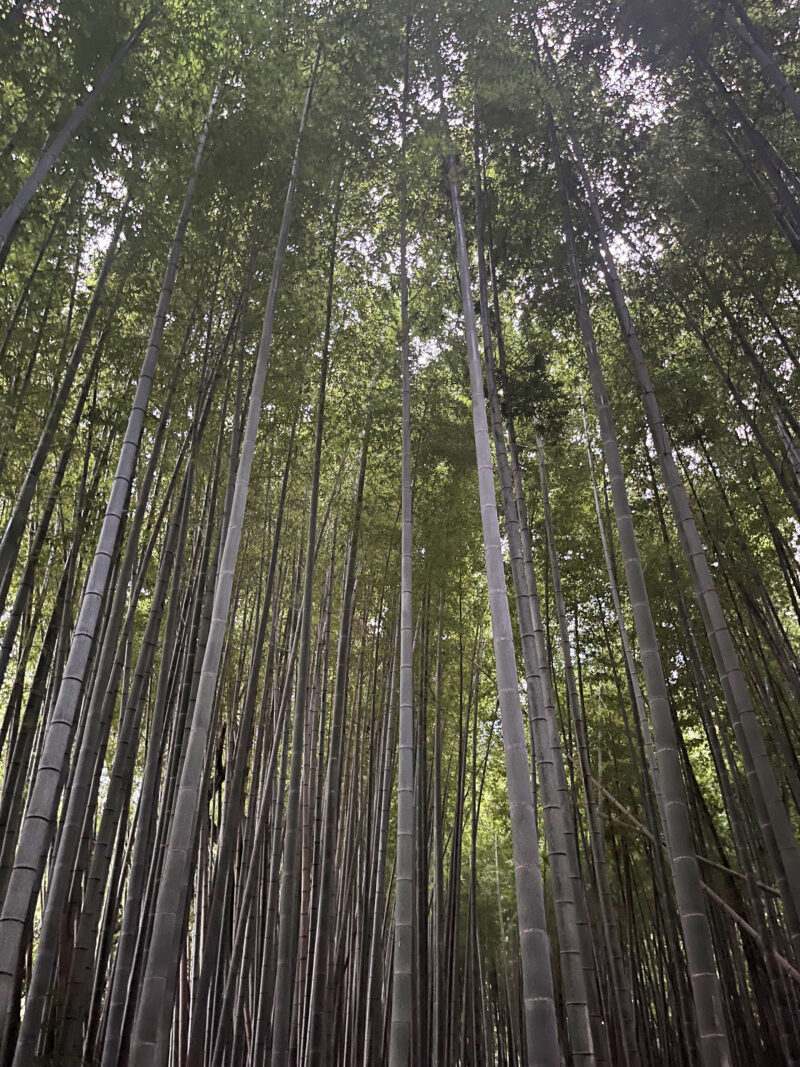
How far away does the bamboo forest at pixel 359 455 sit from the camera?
281 cm

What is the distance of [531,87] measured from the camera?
406 centimetres

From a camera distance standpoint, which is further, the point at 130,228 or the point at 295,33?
the point at 295,33

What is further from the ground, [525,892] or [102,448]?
[102,448]

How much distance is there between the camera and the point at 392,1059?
2.46 metres

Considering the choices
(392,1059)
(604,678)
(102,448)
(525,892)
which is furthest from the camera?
(604,678)

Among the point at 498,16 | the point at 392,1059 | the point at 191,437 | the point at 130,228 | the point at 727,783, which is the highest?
the point at 498,16

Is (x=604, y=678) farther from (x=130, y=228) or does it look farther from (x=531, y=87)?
(x=130, y=228)

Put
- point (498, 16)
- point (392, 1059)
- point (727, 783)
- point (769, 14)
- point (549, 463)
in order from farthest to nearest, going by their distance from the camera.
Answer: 1. point (549, 463)
2. point (727, 783)
3. point (498, 16)
4. point (769, 14)
5. point (392, 1059)

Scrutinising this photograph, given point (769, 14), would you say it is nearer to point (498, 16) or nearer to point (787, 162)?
point (787, 162)

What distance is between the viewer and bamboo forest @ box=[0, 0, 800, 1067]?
111 inches

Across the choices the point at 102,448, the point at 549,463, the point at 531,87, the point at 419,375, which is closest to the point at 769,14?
the point at 531,87

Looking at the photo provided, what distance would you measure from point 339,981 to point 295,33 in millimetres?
6557

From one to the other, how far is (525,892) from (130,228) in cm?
364

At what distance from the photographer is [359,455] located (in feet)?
19.8
